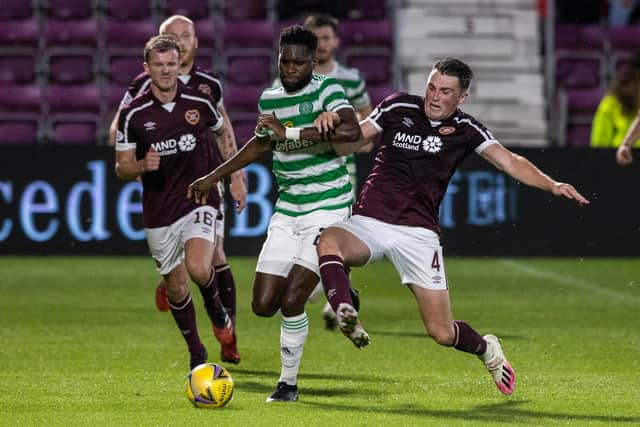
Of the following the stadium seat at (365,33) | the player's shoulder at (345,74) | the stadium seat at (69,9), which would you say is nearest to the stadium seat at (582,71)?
the stadium seat at (365,33)

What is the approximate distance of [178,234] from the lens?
7891 mm

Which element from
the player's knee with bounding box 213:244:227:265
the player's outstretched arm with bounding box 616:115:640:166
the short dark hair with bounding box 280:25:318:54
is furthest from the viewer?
the player's outstretched arm with bounding box 616:115:640:166

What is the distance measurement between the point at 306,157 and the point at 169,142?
0.98 m

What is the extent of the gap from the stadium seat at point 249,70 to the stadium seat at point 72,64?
1733mm

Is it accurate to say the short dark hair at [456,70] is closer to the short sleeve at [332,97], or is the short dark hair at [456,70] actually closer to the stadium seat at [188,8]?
the short sleeve at [332,97]

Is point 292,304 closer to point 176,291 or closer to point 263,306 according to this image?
point 263,306

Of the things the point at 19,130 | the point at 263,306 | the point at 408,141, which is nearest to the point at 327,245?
the point at 263,306

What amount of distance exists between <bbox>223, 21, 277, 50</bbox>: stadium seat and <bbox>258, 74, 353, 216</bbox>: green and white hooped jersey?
35.3 ft

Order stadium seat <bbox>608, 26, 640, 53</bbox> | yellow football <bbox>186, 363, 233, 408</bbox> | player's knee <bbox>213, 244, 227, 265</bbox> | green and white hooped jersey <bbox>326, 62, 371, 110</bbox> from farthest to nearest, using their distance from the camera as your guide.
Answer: stadium seat <bbox>608, 26, 640, 53</bbox> < green and white hooped jersey <bbox>326, 62, 371, 110</bbox> < player's knee <bbox>213, 244, 227, 265</bbox> < yellow football <bbox>186, 363, 233, 408</bbox>

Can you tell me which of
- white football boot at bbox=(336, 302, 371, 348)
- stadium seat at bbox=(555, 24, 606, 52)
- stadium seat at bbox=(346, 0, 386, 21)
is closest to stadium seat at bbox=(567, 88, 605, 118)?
stadium seat at bbox=(555, 24, 606, 52)

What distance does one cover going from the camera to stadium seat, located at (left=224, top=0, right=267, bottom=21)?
1830 centimetres

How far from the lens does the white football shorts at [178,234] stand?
7844 mm

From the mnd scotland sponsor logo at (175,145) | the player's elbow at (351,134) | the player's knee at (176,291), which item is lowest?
the player's knee at (176,291)

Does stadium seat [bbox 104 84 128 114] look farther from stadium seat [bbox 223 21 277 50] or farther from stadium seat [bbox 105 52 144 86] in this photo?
stadium seat [bbox 223 21 277 50]
